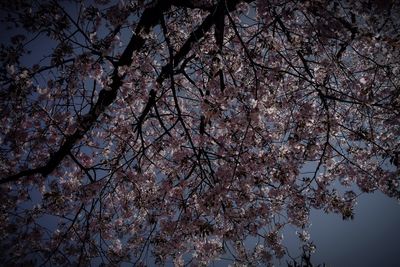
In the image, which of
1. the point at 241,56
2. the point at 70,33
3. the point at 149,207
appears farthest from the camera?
the point at 149,207

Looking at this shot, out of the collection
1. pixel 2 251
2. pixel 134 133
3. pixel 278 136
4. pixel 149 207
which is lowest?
pixel 2 251

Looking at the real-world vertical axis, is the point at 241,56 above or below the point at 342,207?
above

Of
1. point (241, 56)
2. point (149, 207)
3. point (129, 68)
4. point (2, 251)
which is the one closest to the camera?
point (129, 68)

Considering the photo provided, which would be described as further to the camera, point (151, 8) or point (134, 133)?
point (134, 133)

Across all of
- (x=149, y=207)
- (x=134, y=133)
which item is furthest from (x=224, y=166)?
(x=134, y=133)

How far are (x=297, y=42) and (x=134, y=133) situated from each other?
538 centimetres

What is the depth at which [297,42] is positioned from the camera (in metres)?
6.59

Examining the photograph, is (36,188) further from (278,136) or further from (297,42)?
(297,42)

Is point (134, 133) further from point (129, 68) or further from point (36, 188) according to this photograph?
point (36, 188)

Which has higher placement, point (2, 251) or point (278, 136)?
point (278, 136)

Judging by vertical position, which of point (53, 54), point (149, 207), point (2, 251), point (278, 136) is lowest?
point (2, 251)

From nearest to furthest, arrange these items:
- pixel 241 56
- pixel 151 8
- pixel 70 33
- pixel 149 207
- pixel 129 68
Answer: pixel 70 33 → pixel 151 8 → pixel 129 68 → pixel 241 56 → pixel 149 207

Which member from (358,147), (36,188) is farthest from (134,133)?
(358,147)

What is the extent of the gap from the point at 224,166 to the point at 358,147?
471 cm
